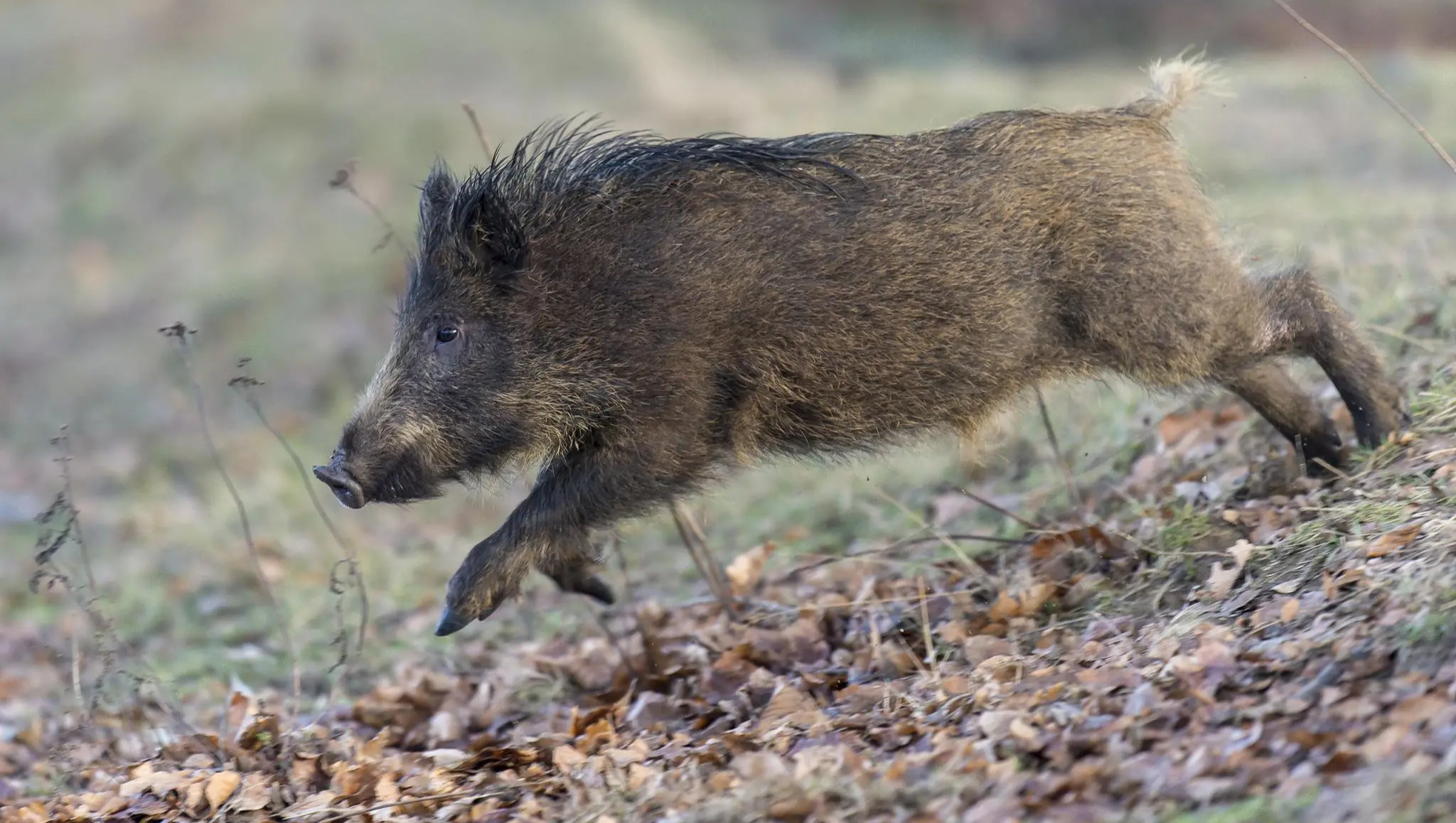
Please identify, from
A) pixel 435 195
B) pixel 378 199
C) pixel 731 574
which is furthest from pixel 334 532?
pixel 378 199

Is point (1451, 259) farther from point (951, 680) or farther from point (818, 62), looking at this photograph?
point (818, 62)

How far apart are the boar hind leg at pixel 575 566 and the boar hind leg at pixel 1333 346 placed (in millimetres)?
2554

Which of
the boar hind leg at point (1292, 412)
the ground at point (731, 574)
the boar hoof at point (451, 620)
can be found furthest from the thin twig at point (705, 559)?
the boar hind leg at point (1292, 412)

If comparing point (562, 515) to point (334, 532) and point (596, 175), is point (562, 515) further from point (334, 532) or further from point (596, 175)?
point (596, 175)

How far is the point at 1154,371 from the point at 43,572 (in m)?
3.79

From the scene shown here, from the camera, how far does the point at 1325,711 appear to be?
3504mm

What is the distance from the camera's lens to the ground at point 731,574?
3.71m

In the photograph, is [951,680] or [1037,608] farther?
[1037,608]

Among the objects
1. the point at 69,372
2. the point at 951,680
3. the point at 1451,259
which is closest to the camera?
the point at 951,680

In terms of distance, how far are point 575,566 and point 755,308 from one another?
1.19 m

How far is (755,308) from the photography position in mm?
5113

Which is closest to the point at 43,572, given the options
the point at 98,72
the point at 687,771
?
the point at 687,771

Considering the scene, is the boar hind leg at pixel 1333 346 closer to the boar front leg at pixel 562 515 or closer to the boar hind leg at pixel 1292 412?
the boar hind leg at pixel 1292 412

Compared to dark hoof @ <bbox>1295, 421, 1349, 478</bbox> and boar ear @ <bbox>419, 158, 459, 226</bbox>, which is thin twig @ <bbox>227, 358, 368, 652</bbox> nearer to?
boar ear @ <bbox>419, 158, 459, 226</bbox>
